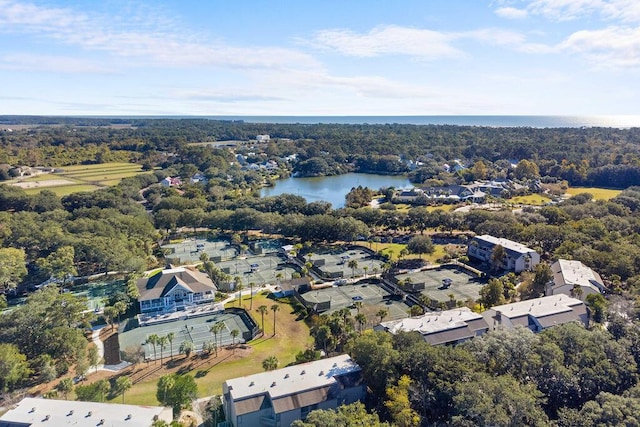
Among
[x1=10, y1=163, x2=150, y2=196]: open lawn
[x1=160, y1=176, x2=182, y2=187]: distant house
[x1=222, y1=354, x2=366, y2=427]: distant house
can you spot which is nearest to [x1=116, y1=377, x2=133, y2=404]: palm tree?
[x1=222, y1=354, x2=366, y2=427]: distant house

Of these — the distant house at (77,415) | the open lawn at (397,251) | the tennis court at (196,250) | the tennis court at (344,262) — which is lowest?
the tennis court at (196,250)

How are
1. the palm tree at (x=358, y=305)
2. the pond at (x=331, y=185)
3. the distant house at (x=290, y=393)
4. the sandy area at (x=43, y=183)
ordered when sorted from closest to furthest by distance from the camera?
1. the distant house at (x=290, y=393)
2. the palm tree at (x=358, y=305)
3. the sandy area at (x=43, y=183)
4. the pond at (x=331, y=185)

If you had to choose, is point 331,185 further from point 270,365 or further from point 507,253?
point 270,365

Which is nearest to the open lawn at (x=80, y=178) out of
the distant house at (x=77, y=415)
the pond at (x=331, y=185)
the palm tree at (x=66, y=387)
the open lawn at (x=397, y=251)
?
the pond at (x=331, y=185)

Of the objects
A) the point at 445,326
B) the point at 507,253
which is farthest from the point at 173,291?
the point at 507,253

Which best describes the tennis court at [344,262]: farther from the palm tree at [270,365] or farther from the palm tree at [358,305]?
the palm tree at [270,365]

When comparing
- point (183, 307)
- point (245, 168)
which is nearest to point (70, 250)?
point (183, 307)

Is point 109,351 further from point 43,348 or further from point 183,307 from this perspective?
point 183,307
